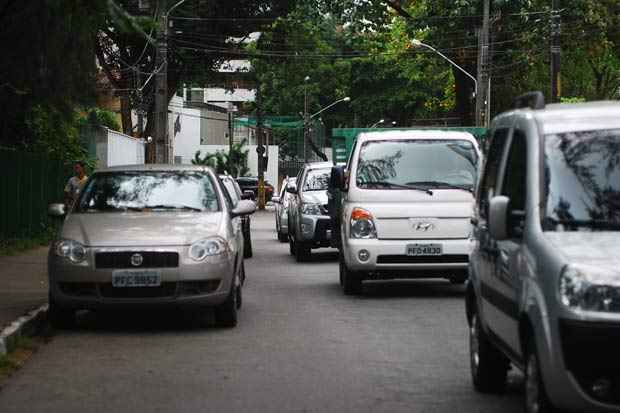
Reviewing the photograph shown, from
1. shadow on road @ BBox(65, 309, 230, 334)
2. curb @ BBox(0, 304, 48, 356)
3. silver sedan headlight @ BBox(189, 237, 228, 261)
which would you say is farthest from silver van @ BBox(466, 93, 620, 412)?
shadow on road @ BBox(65, 309, 230, 334)

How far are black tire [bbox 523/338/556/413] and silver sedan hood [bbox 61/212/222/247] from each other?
19.1 feet

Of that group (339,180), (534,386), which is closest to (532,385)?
(534,386)

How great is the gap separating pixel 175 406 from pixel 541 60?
124 feet

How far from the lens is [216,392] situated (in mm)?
9031

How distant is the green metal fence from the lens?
997 inches

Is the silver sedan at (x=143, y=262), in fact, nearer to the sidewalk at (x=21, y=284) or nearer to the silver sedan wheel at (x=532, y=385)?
A: the sidewalk at (x=21, y=284)

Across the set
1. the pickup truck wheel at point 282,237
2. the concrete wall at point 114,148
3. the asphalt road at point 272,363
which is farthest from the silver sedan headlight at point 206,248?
the concrete wall at point 114,148

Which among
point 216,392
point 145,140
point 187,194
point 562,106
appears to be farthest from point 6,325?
point 145,140

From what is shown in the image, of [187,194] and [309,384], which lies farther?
[187,194]

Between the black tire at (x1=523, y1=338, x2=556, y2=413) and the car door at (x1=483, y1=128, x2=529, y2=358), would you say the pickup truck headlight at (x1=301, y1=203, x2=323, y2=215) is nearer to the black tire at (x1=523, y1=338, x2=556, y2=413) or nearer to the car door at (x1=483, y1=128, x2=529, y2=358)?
the car door at (x1=483, y1=128, x2=529, y2=358)

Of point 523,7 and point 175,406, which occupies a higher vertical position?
point 523,7

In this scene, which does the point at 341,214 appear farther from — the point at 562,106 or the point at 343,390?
the point at 562,106

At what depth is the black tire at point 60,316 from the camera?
41.7ft

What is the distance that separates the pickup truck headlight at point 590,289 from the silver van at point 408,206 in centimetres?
917
